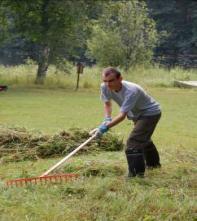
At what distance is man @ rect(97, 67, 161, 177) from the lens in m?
6.90

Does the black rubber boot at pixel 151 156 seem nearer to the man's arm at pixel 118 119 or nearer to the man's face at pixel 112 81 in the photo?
the man's arm at pixel 118 119

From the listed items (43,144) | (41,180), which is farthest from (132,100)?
(43,144)

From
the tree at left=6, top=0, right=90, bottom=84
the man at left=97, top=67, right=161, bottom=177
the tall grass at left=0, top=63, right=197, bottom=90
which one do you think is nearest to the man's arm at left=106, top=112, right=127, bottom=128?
the man at left=97, top=67, right=161, bottom=177

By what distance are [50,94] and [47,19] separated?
15.8 ft

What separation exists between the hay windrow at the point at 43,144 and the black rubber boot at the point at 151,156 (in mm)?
1646

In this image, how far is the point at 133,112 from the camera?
7383 millimetres

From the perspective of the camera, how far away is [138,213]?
17.8 ft

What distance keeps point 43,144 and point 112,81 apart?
2.70m

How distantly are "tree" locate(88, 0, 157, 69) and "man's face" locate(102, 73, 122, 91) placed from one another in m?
28.7

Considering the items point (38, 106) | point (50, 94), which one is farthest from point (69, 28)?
point (38, 106)

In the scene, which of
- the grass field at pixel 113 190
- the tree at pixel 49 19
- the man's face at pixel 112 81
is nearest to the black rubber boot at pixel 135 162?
the grass field at pixel 113 190

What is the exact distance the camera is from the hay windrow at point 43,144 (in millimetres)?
9055

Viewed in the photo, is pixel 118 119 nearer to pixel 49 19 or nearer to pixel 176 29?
pixel 49 19

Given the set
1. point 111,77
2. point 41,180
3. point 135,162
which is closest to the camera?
point 41,180
